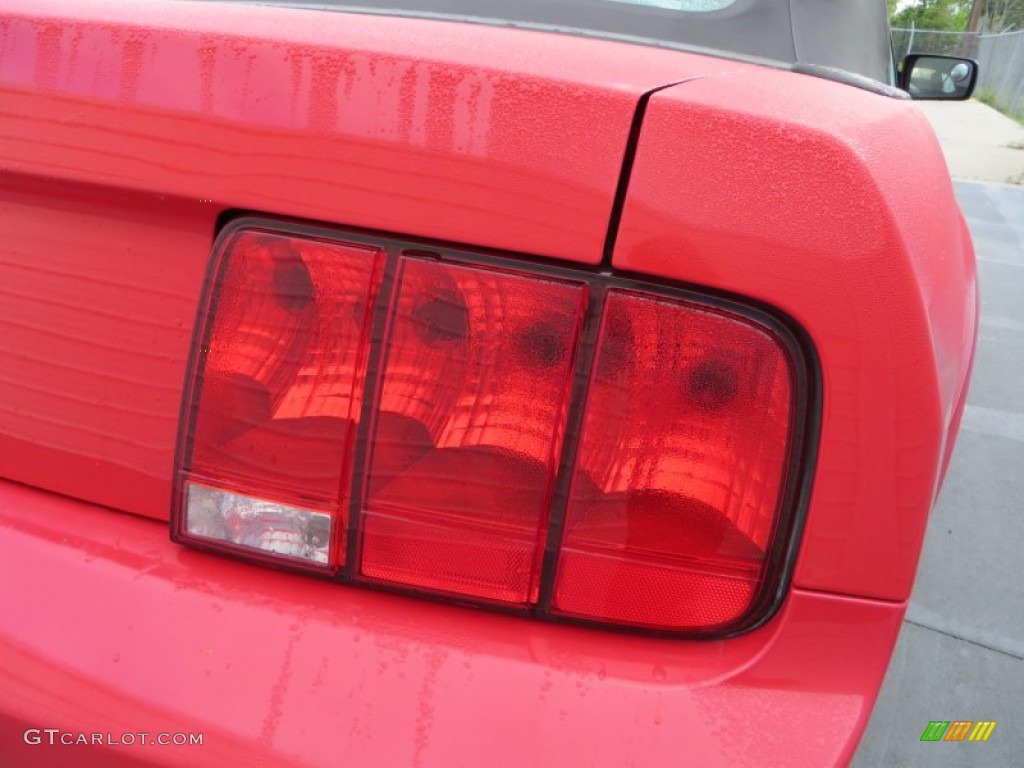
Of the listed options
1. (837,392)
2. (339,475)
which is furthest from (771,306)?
(339,475)

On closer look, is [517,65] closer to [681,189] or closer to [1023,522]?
[681,189]

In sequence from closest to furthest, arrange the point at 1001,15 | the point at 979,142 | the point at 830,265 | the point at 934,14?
the point at 830,265 < the point at 979,142 < the point at 1001,15 < the point at 934,14

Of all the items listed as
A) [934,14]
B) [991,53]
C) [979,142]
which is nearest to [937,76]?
[979,142]

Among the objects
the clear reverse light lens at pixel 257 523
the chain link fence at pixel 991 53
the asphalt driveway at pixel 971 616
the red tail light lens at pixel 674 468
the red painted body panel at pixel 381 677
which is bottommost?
the asphalt driveway at pixel 971 616

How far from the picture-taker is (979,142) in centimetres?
1758

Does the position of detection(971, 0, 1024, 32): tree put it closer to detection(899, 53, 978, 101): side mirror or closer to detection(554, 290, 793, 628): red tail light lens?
detection(899, 53, 978, 101): side mirror

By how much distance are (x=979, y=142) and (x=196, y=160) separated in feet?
63.8

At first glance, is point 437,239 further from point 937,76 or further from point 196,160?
point 937,76

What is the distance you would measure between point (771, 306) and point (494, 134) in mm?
314

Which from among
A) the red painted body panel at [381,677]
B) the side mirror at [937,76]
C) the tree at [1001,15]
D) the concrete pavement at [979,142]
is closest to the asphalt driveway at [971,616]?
the red painted body panel at [381,677]

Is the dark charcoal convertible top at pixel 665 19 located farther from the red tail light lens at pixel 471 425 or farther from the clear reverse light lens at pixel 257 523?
the clear reverse light lens at pixel 257 523

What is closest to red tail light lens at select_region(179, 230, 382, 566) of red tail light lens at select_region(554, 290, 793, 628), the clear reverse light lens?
the clear reverse light lens

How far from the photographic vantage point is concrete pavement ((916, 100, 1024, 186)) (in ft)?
43.6

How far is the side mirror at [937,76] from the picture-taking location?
3.49 metres
